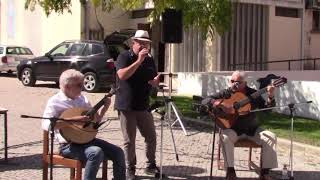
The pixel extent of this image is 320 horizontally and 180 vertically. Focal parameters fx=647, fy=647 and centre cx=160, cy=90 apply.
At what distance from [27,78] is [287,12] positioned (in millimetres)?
9938

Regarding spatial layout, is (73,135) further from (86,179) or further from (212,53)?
(212,53)

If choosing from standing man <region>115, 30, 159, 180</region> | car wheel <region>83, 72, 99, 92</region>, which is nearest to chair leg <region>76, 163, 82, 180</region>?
standing man <region>115, 30, 159, 180</region>

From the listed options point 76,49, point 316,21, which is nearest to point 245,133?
point 76,49

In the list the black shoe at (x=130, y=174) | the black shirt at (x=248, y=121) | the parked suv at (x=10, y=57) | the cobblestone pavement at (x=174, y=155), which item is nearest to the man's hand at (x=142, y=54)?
the black shirt at (x=248, y=121)

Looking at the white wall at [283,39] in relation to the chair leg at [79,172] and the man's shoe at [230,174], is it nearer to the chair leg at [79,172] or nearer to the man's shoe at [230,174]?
the man's shoe at [230,174]

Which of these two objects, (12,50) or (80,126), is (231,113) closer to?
(80,126)

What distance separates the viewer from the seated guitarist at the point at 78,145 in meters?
6.46

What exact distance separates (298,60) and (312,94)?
10.1 m

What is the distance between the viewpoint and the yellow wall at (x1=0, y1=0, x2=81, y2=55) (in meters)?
26.9

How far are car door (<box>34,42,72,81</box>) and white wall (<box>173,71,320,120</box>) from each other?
3755 mm

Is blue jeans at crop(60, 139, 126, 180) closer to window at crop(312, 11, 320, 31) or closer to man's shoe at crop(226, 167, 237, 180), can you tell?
man's shoe at crop(226, 167, 237, 180)

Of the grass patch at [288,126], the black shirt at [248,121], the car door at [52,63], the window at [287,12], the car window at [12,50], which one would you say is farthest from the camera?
the car window at [12,50]

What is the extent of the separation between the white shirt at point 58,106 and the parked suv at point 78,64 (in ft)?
39.5

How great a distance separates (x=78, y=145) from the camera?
6.62 metres
